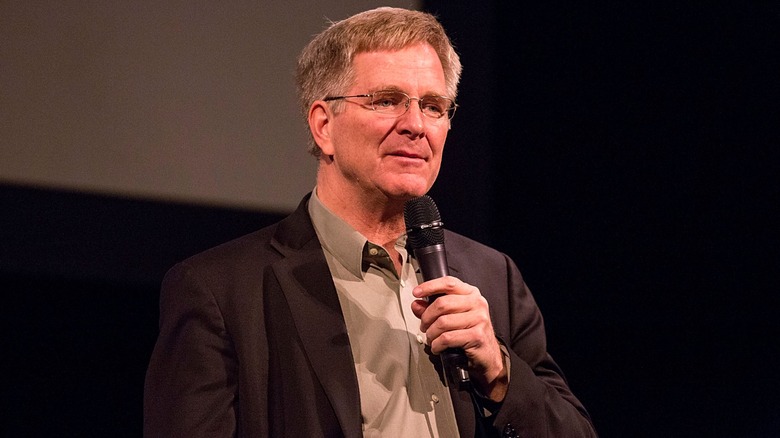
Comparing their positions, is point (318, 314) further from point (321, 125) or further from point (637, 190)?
point (637, 190)

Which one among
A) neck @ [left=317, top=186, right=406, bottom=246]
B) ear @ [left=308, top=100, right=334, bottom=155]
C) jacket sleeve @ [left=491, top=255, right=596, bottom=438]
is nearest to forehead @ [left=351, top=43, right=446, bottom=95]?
ear @ [left=308, top=100, right=334, bottom=155]

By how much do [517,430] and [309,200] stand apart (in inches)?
27.9

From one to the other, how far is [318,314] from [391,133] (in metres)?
0.41

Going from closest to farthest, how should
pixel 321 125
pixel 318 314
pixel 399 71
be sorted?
1. pixel 318 314
2. pixel 399 71
3. pixel 321 125

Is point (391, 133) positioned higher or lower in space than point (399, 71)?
lower

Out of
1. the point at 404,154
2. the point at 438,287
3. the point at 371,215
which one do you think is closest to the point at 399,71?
the point at 404,154

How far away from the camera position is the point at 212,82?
8.75 ft

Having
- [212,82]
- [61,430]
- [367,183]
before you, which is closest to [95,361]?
[61,430]

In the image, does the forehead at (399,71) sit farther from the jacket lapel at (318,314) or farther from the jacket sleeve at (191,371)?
the jacket sleeve at (191,371)

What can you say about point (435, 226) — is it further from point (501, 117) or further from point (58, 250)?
point (501, 117)

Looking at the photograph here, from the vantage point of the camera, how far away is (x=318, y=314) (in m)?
1.64

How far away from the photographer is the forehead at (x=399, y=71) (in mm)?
1742

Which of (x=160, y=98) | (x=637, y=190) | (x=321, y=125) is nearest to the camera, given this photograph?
(x=321, y=125)

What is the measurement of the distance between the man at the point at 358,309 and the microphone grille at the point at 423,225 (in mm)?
130
